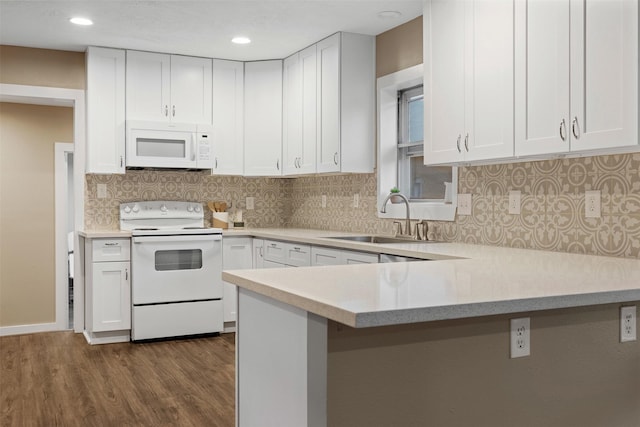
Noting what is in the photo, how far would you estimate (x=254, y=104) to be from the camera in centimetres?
548

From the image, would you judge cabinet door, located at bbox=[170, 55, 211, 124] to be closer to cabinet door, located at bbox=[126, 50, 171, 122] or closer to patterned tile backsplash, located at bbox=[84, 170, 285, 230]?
cabinet door, located at bbox=[126, 50, 171, 122]

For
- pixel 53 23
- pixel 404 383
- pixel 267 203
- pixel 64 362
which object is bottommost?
pixel 64 362

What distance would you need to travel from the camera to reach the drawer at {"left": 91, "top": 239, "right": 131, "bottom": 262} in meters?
4.73

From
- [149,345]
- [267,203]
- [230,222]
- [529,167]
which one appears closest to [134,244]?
[149,345]

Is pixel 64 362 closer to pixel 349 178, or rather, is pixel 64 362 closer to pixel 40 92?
pixel 40 92

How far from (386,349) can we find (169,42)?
3.87 metres

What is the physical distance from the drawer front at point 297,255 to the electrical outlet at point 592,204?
1.94 m

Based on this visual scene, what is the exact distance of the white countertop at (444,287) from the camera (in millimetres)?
1479

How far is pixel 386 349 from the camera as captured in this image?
65.0 inches

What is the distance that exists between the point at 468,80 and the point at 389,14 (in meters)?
1.20

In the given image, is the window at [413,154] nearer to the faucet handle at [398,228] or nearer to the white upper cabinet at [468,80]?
the faucet handle at [398,228]

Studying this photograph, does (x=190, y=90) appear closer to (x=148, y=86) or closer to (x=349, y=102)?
(x=148, y=86)

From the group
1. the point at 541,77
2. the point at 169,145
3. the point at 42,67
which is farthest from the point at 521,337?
the point at 42,67

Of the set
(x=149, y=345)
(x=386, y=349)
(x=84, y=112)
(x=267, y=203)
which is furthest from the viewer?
(x=267, y=203)
